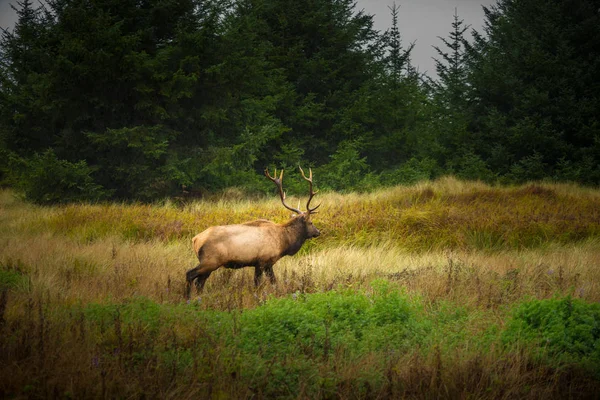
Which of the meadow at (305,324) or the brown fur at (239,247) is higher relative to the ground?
the brown fur at (239,247)

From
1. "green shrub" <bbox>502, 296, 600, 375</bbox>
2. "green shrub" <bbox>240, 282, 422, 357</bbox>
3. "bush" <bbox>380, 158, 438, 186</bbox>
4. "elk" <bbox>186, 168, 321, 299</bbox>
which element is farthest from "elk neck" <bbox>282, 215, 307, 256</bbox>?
"bush" <bbox>380, 158, 438, 186</bbox>

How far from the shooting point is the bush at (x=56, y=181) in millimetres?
14539

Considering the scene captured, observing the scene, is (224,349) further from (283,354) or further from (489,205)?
(489,205)

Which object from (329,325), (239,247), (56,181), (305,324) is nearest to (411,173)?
(56,181)

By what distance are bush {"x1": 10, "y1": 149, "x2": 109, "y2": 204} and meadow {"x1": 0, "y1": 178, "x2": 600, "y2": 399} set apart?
218 inches

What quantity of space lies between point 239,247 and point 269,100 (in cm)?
1461

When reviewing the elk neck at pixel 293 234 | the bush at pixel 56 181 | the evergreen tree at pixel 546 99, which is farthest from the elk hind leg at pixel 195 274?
the evergreen tree at pixel 546 99

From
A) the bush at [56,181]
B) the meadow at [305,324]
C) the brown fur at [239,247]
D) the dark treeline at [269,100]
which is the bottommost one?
the meadow at [305,324]

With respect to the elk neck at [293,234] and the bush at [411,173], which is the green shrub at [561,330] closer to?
the elk neck at [293,234]

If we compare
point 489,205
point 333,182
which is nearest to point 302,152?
point 333,182

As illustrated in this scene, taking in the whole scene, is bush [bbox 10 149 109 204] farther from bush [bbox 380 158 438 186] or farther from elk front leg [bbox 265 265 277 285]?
bush [bbox 380 158 438 186]

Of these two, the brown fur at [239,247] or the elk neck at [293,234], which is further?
the elk neck at [293,234]

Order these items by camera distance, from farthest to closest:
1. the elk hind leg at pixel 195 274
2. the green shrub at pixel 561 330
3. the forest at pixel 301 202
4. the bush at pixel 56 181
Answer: the bush at pixel 56 181 → the elk hind leg at pixel 195 274 → the green shrub at pixel 561 330 → the forest at pixel 301 202

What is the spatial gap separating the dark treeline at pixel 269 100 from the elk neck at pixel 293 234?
954cm
